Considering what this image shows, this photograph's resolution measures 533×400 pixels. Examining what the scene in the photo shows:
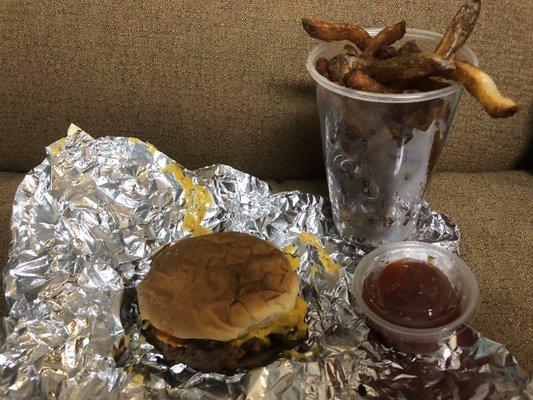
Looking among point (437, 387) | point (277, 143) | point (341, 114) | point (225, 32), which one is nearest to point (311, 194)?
point (277, 143)

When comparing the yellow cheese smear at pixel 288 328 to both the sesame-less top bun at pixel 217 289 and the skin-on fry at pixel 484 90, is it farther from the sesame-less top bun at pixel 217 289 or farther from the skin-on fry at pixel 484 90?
the skin-on fry at pixel 484 90

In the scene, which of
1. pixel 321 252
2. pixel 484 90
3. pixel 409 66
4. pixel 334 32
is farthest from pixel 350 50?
pixel 321 252

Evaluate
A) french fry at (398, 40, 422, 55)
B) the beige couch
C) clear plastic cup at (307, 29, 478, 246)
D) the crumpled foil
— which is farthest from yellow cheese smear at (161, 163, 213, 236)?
french fry at (398, 40, 422, 55)

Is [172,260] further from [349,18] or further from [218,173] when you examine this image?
[349,18]

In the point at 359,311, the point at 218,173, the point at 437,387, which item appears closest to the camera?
the point at 437,387

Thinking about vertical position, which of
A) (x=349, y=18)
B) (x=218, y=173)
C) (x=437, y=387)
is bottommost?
(x=437, y=387)

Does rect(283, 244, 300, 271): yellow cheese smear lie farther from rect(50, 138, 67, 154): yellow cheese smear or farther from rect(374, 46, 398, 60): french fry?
rect(50, 138, 67, 154): yellow cheese smear

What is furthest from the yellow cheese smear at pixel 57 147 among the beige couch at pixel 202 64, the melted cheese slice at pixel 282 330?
the melted cheese slice at pixel 282 330

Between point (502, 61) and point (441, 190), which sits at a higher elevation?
point (502, 61)
